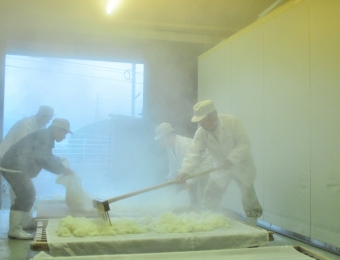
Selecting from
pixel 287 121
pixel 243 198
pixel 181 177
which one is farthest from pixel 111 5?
pixel 243 198

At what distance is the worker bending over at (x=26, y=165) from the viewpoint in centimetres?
310

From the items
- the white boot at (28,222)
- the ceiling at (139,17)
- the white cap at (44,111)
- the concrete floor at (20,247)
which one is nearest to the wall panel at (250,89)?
the concrete floor at (20,247)

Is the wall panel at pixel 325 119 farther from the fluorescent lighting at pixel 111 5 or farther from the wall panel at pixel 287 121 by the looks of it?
the fluorescent lighting at pixel 111 5

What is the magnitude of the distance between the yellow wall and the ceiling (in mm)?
650

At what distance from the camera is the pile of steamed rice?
240 centimetres

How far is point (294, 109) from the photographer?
3150mm

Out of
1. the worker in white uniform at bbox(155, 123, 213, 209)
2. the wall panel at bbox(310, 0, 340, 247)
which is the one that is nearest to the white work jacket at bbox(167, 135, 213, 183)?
the worker in white uniform at bbox(155, 123, 213, 209)

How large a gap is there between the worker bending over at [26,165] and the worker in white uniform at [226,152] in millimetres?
1161

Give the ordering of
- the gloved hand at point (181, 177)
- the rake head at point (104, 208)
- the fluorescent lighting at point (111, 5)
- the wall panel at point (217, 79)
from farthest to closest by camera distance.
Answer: the wall panel at point (217, 79) → the fluorescent lighting at point (111, 5) → the gloved hand at point (181, 177) → the rake head at point (104, 208)

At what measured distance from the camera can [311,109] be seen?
116 inches

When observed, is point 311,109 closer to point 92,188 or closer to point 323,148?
point 323,148

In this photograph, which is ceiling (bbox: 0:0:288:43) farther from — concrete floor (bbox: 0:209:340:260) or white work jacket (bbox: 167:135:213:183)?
concrete floor (bbox: 0:209:340:260)

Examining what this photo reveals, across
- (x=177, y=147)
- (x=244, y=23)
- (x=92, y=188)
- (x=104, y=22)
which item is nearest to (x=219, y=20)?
(x=244, y=23)

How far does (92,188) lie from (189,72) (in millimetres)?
2094
